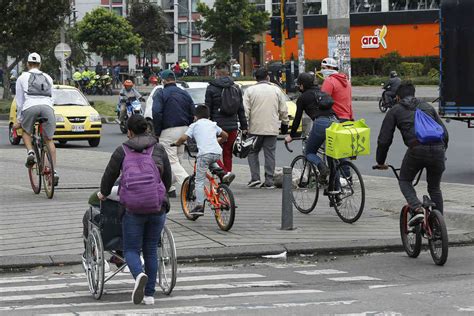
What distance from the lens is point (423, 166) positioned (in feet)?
36.2

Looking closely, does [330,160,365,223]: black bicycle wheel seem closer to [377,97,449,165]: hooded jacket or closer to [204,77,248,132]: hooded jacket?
[377,97,449,165]: hooded jacket

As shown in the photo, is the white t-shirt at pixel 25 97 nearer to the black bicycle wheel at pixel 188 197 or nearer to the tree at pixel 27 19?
the black bicycle wheel at pixel 188 197

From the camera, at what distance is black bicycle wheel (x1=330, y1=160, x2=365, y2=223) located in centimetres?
1312

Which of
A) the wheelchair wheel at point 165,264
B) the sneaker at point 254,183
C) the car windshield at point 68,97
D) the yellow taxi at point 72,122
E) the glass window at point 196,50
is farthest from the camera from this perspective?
the glass window at point 196,50

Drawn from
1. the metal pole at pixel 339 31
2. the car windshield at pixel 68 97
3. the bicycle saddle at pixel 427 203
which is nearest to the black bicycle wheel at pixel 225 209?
the bicycle saddle at pixel 427 203

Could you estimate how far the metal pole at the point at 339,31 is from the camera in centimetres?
1731

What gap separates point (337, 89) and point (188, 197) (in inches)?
134

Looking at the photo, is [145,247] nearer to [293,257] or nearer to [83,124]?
[293,257]

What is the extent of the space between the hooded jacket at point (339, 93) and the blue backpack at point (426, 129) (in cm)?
486

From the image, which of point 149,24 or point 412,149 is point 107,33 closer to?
point 149,24

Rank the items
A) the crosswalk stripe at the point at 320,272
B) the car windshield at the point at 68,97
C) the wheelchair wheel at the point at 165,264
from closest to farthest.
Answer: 1. the wheelchair wheel at the point at 165,264
2. the crosswalk stripe at the point at 320,272
3. the car windshield at the point at 68,97

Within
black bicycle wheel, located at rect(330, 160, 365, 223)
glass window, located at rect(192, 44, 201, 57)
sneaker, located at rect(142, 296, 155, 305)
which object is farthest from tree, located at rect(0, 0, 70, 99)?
glass window, located at rect(192, 44, 201, 57)

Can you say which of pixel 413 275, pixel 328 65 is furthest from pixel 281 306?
pixel 328 65

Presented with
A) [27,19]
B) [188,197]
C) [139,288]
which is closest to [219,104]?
[188,197]
